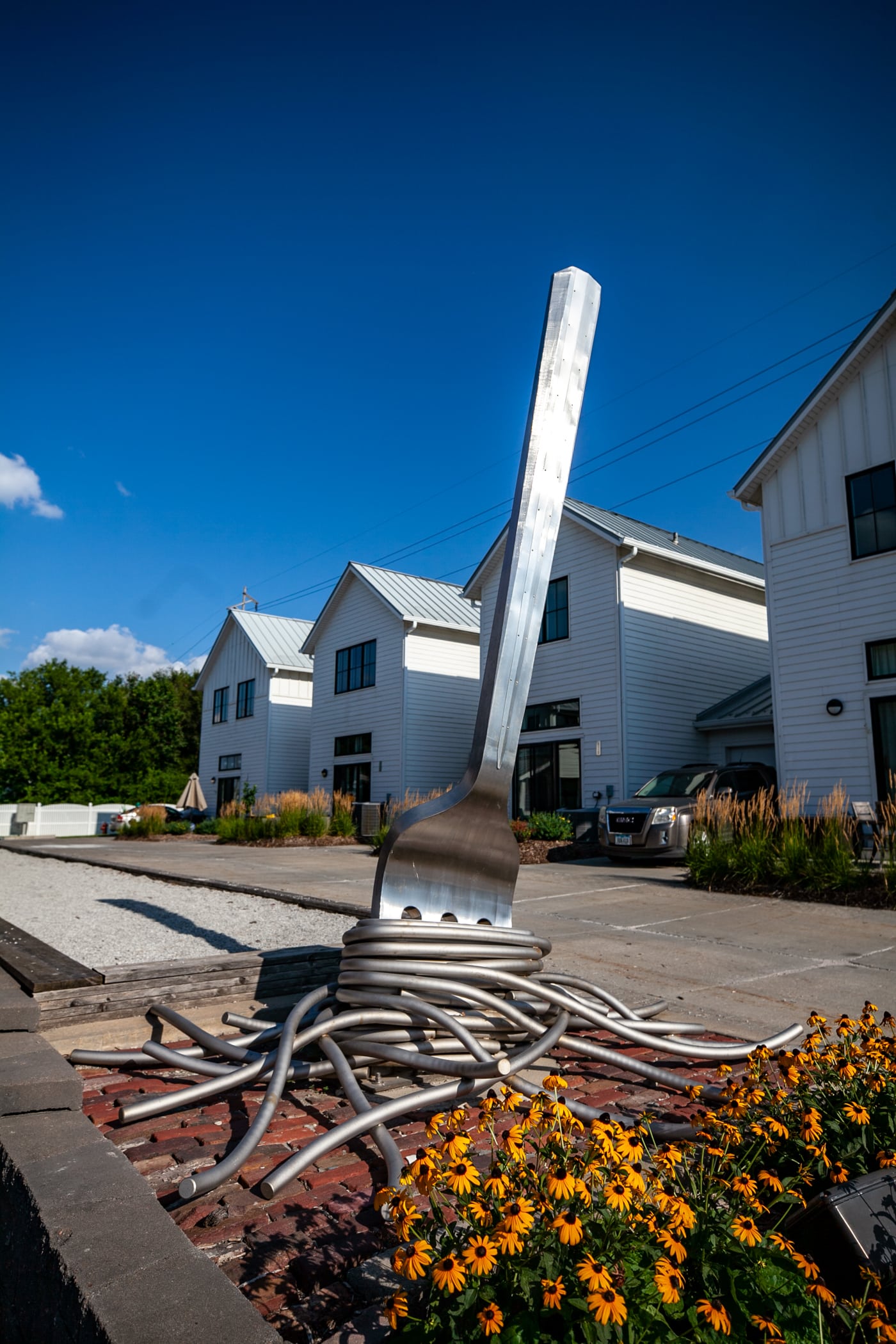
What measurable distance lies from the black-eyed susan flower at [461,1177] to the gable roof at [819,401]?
14.0m

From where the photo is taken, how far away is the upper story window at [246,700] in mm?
27938

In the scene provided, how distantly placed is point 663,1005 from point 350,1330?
90.1 inches

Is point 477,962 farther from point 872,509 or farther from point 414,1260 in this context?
point 872,509

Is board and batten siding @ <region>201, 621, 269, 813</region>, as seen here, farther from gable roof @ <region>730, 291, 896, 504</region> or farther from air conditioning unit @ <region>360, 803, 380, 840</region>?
gable roof @ <region>730, 291, 896, 504</region>

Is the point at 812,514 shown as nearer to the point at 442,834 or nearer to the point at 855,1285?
the point at 442,834

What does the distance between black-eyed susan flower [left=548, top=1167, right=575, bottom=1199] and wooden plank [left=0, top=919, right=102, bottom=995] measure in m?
2.19

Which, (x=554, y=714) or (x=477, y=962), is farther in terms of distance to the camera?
(x=554, y=714)

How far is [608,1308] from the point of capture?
1.05 metres

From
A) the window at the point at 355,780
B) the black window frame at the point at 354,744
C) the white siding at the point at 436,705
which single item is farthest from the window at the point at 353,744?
the white siding at the point at 436,705

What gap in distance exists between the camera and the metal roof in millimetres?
16109

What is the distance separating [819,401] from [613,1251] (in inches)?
560

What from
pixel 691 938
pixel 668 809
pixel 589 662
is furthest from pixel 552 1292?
pixel 589 662

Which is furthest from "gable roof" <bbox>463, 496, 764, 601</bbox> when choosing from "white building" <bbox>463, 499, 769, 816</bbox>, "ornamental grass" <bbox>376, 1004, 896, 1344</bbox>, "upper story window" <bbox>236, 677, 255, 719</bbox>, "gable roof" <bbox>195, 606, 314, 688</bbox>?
"ornamental grass" <bbox>376, 1004, 896, 1344</bbox>

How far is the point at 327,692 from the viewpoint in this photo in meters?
24.2
